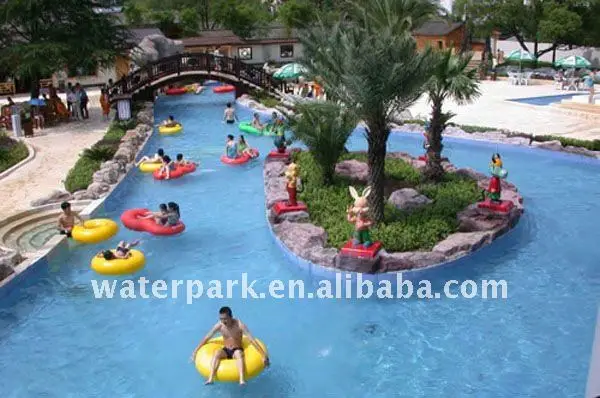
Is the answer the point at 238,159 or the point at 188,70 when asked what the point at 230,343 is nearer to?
the point at 238,159

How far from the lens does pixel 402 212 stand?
47.2 feet

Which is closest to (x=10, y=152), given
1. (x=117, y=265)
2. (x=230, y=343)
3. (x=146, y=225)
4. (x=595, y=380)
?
(x=146, y=225)

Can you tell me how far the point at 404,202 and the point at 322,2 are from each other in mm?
46099

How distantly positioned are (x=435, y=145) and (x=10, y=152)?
44.8ft

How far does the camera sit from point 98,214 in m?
15.9

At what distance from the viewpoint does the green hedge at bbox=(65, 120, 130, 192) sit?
1712 centimetres

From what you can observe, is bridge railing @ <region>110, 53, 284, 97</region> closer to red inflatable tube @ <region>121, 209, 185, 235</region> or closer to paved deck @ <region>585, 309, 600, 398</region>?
red inflatable tube @ <region>121, 209, 185, 235</region>

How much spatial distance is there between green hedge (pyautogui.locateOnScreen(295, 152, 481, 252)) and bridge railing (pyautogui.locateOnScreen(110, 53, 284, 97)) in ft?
50.9

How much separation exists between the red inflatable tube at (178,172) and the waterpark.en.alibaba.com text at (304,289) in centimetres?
688

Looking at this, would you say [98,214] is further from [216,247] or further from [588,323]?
[588,323]

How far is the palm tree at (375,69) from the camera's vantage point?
11930 millimetres

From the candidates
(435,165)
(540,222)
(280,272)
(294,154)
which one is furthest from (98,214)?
(540,222)

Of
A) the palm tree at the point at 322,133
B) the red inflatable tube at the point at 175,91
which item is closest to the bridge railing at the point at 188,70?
the red inflatable tube at the point at 175,91

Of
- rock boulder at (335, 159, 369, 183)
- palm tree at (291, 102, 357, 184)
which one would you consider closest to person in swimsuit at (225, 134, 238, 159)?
rock boulder at (335, 159, 369, 183)
